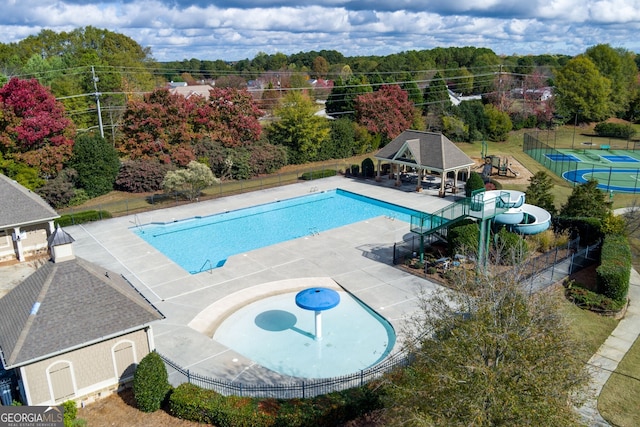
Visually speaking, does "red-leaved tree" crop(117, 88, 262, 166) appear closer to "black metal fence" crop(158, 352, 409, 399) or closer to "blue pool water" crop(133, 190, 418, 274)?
"blue pool water" crop(133, 190, 418, 274)

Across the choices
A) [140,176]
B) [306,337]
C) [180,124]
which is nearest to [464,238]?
[306,337]

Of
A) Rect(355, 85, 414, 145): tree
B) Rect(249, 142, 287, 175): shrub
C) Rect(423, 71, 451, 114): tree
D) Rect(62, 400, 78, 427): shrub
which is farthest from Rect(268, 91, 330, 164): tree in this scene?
Rect(62, 400, 78, 427): shrub

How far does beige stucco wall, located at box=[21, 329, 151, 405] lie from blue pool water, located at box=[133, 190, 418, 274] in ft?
33.2

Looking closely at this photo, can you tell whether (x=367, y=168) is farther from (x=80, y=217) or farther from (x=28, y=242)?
(x=28, y=242)

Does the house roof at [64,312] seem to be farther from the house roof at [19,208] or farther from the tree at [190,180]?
the tree at [190,180]

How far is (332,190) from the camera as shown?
40.1m

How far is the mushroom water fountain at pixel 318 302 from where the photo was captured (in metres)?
18.2

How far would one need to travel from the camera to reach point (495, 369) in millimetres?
9102

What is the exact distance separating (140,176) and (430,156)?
22.7 m

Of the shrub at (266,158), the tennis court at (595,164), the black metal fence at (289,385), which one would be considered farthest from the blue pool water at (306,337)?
the tennis court at (595,164)

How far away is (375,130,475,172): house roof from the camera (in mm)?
36569

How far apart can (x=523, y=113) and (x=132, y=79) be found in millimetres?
53162

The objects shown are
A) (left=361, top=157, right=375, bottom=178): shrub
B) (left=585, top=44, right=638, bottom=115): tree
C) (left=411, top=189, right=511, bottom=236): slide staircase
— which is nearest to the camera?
(left=411, top=189, right=511, bottom=236): slide staircase

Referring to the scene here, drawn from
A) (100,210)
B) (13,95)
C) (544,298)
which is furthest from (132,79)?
(544,298)
